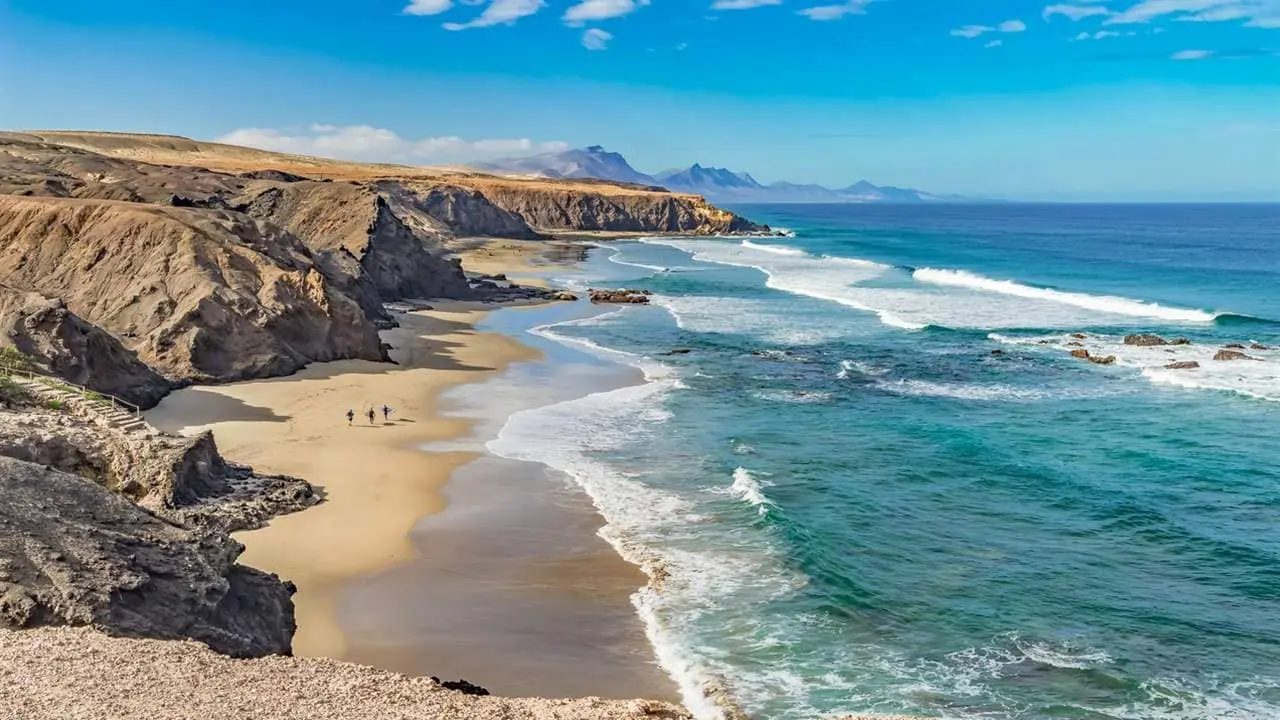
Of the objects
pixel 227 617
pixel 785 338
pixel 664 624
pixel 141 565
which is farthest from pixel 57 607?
pixel 785 338

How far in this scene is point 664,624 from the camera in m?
16.7

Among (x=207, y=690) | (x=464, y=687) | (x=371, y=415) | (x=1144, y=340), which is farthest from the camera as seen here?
(x=1144, y=340)

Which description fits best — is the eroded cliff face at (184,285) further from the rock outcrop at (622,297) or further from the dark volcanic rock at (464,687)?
the rock outcrop at (622,297)

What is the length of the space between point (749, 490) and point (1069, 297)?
46.7 m

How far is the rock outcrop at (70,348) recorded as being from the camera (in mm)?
25578

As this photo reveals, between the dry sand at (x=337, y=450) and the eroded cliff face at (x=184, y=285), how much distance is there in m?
1.13

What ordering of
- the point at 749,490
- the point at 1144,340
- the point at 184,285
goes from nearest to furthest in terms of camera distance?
the point at 749,490 → the point at 184,285 → the point at 1144,340

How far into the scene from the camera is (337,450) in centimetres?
2561

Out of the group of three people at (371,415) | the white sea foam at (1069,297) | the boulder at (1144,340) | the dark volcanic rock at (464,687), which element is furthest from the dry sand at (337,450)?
the white sea foam at (1069,297)

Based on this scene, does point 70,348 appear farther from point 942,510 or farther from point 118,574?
point 942,510

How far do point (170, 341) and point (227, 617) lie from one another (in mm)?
20355

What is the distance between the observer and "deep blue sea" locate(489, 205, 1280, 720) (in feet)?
49.8

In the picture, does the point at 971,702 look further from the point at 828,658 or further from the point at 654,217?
the point at 654,217

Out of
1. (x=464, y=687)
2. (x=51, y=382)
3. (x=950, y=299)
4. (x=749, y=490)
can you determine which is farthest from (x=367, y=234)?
(x=464, y=687)
